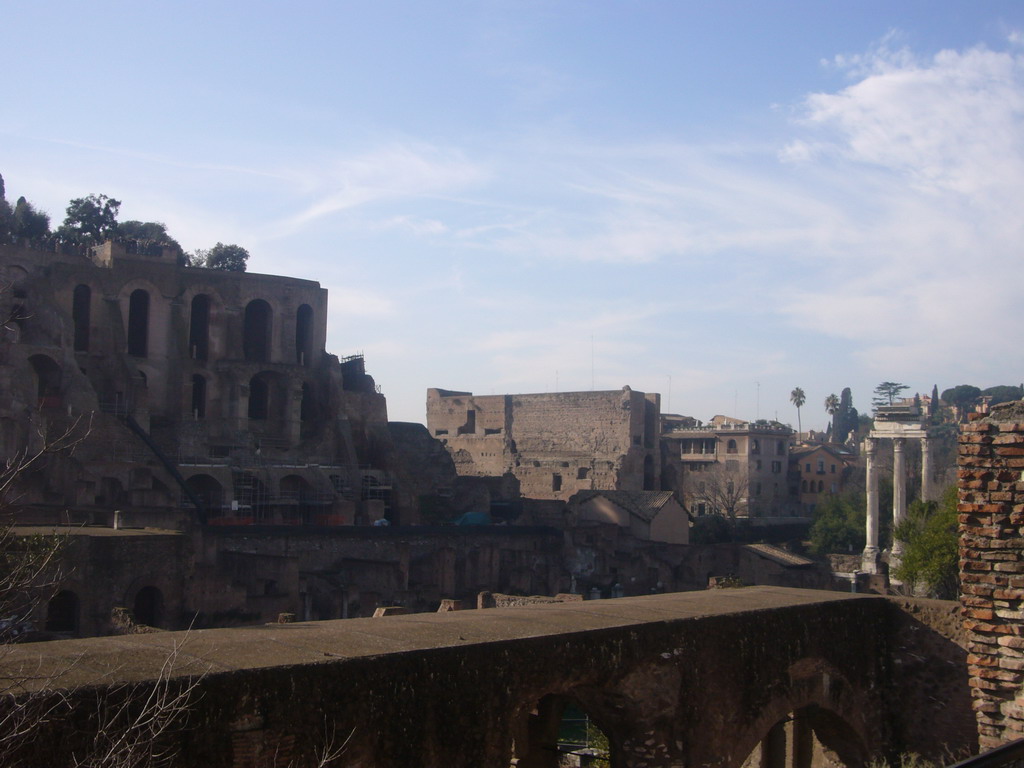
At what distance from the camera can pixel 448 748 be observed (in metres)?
8.59

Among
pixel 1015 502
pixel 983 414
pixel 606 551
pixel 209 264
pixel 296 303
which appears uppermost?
pixel 209 264

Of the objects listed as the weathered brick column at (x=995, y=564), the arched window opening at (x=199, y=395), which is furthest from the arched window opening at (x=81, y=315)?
the weathered brick column at (x=995, y=564)

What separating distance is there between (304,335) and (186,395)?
6.57 m

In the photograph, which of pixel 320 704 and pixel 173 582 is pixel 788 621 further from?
pixel 173 582

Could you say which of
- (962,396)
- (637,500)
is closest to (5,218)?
(637,500)

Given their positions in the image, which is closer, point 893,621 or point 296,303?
point 893,621

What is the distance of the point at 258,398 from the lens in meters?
40.8

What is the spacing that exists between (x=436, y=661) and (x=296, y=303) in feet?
115

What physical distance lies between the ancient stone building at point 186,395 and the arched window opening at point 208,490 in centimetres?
5

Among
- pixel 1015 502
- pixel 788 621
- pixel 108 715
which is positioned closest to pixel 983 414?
pixel 1015 502

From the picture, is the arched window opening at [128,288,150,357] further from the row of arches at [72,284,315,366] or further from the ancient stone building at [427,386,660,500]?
the ancient stone building at [427,386,660,500]

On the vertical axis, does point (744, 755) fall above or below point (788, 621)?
below

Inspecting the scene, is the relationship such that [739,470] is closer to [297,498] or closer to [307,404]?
[307,404]

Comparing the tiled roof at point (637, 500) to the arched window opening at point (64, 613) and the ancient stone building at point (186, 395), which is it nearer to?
the ancient stone building at point (186, 395)
